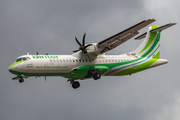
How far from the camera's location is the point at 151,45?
109 feet

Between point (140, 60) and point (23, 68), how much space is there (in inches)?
459

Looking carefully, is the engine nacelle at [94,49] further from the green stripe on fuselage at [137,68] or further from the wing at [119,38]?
the green stripe on fuselage at [137,68]

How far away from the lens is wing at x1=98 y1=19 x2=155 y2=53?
27.4 meters

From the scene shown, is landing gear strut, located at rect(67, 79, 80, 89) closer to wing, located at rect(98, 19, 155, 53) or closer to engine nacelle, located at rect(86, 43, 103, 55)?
engine nacelle, located at rect(86, 43, 103, 55)

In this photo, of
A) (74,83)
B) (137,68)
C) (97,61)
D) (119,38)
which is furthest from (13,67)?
(137,68)

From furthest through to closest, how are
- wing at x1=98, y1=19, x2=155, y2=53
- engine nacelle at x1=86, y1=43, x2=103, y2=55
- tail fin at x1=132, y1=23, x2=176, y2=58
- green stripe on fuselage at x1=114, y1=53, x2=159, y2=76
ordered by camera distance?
1. tail fin at x1=132, y1=23, x2=176, y2=58
2. green stripe on fuselage at x1=114, y1=53, x2=159, y2=76
3. engine nacelle at x1=86, y1=43, x2=103, y2=55
4. wing at x1=98, y1=19, x2=155, y2=53

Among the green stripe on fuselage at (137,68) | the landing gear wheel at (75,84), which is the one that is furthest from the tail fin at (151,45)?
the landing gear wheel at (75,84)

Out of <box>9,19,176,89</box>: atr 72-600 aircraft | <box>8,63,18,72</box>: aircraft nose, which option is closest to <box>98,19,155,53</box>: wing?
<box>9,19,176,89</box>: atr 72-600 aircraft

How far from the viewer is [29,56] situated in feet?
91.8

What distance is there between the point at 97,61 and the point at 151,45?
21.6 ft

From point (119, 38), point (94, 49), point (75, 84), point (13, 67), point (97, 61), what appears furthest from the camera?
point (75, 84)

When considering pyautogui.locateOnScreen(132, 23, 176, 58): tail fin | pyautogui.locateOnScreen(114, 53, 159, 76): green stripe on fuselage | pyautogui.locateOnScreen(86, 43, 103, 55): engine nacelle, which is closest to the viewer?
pyautogui.locateOnScreen(86, 43, 103, 55): engine nacelle

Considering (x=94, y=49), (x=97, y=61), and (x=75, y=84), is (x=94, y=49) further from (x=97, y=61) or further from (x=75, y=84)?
(x=75, y=84)

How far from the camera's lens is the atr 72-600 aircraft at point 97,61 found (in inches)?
1086
